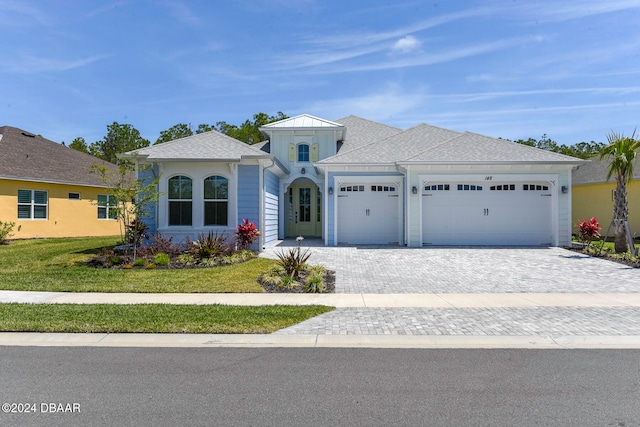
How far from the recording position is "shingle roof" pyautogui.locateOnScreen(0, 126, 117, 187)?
69.7 ft

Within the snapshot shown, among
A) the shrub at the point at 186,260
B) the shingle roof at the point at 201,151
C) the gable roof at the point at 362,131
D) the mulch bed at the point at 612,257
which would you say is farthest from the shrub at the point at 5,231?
the mulch bed at the point at 612,257

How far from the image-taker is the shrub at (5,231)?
63.4 ft

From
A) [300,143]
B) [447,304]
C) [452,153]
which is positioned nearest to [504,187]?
[452,153]

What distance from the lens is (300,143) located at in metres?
21.6

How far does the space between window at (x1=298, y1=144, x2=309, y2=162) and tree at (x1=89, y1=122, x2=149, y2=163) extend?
3364 cm

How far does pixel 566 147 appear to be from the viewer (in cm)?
5131

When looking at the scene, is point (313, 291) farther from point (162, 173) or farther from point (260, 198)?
point (162, 173)

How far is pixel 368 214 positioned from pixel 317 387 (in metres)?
14.4

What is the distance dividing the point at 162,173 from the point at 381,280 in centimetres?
971

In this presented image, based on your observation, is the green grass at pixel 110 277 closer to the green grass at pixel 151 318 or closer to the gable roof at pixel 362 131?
the green grass at pixel 151 318

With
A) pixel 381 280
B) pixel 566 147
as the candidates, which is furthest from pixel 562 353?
pixel 566 147

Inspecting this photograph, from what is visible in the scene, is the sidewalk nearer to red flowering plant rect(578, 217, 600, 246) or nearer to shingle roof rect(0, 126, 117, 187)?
red flowering plant rect(578, 217, 600, 246)

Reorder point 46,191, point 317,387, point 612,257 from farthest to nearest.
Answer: point 46,191 → point 612,257 → point 317,387

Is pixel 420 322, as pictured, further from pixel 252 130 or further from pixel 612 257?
pixel 252 130
